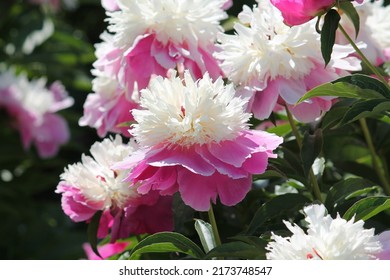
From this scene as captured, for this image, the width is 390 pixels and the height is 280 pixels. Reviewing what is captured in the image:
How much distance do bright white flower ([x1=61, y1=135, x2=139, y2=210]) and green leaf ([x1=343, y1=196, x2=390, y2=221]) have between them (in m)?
0.29

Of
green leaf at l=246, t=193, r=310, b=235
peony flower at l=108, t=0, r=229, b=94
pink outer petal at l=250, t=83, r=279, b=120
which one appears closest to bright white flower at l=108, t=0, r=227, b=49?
peony flower at l=108, t=0, r=229, b=94

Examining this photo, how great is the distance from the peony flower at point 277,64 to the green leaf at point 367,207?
0.15 meters

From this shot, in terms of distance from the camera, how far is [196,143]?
936mm

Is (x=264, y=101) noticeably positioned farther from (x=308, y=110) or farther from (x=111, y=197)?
(x=111, y=197)

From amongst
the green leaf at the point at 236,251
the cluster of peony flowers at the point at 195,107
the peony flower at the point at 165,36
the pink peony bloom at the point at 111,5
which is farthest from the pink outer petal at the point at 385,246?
the pink peony bloom at the point at 111,5

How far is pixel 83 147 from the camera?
2949mm

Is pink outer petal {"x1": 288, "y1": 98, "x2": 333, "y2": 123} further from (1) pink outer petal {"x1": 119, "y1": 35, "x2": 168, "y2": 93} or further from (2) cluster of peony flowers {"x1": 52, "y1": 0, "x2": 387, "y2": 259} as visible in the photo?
(1) pink outer petal {"x1": 119, "y1": 35, "x2": 168, "y2": 93}

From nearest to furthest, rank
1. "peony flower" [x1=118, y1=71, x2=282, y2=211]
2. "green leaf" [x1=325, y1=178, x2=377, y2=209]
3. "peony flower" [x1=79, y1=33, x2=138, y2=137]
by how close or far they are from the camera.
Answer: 1. "peony flower" [x1=118, y1=71, x2=282, y2=211]
2. "green leaf" [x1=325, y1=178, x2=377, y2=209]
3. "peony flower" [x1=79, y1=33, x2=138, y2=137]

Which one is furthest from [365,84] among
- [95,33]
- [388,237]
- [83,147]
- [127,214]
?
[95,33]

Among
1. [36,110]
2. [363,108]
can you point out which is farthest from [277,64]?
[36,110]

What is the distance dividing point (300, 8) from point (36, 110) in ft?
5.88

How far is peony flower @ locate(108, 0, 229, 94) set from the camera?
1.10m

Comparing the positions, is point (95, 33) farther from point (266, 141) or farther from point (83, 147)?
point (266, 141)

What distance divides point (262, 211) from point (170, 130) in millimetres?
155
